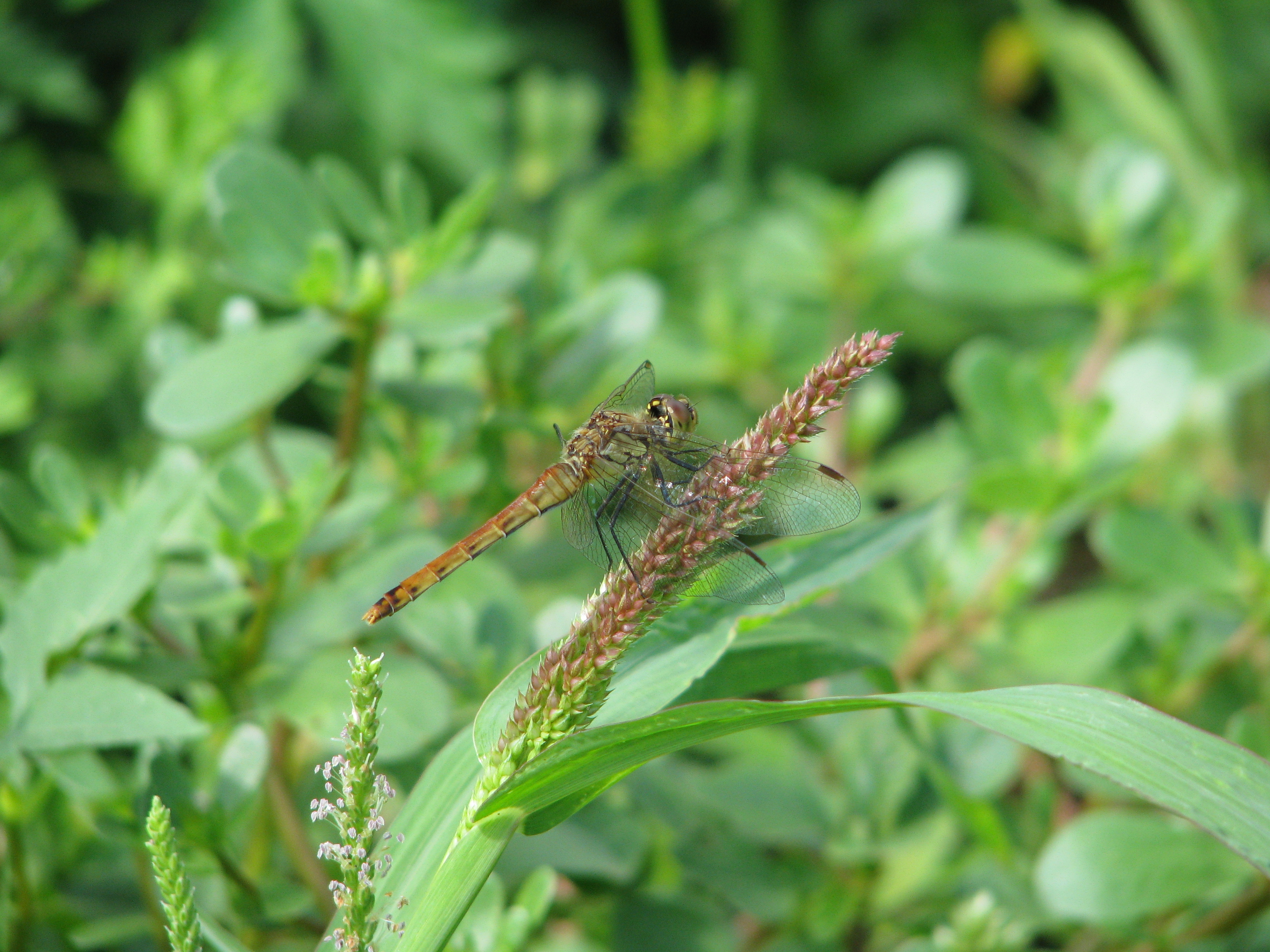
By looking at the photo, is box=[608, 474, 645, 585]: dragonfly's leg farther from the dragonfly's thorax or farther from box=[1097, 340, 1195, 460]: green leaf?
box=[1097, 340, 1195, 460]: green leaf

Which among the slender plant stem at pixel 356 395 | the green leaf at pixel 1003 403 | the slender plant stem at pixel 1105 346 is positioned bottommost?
the slender plant stem at pixel 356 395

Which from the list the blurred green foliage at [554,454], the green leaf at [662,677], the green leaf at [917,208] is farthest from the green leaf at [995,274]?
the green leaf at [662,677]

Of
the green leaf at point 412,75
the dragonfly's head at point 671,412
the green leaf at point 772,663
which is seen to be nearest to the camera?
the green leaf at point 772,663

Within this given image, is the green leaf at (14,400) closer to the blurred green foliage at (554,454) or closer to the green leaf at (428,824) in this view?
the blurred green foliage at (554,454)

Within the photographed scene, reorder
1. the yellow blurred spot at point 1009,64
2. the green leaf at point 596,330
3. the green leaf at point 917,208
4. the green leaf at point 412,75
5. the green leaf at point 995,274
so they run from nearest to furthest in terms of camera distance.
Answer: the green leaf at point 596,330 → the green leaf at point 995,274 → the green leaf at point 917,208 → the green leaf at point 412,75 → the yellow blurred spot at point 1009,64

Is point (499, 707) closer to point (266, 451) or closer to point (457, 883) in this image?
point (457, 883)

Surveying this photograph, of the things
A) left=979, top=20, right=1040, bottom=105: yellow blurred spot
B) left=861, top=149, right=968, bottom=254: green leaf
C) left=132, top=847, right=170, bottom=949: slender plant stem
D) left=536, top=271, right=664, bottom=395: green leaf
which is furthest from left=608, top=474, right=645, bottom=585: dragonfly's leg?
left=979, top=20, right=1040, bottom=105: yellow blurred spot
